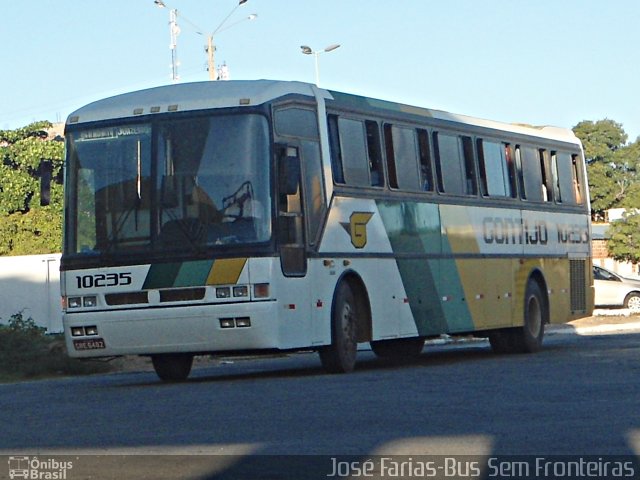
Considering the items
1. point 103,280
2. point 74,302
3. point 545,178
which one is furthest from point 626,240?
point 103,280

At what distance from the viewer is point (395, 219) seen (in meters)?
20.0

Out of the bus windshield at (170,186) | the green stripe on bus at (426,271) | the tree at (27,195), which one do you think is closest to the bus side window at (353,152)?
the green stripe on bus at (426,271)

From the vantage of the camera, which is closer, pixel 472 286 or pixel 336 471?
pixel 336 471

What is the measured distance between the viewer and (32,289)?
39.9 metres

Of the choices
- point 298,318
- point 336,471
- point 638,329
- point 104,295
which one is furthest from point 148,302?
point 638,329

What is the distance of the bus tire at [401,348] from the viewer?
76.3 feet

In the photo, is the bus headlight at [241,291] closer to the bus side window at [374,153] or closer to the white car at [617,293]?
the bus side window at [374,153]

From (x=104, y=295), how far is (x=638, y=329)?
61.7ft

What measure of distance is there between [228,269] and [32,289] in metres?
Answer: 23.9

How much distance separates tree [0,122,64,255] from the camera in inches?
2645

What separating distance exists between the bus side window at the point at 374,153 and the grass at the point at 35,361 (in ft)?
23.0

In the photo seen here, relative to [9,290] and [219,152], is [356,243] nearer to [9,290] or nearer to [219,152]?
[219,152]

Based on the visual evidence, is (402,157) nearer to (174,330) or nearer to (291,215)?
(291,215)

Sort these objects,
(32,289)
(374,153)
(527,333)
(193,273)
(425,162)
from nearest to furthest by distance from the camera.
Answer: (193,273) < (374,153) < (425,162) < (527,333) < (32,289)
